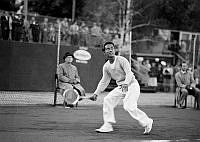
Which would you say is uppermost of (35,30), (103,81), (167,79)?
(35,30)

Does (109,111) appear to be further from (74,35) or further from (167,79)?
(167,79)

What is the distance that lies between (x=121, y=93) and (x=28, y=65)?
10107mm

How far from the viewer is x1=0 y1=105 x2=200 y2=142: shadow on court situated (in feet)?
26.8

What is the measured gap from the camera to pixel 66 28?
65.8 feet

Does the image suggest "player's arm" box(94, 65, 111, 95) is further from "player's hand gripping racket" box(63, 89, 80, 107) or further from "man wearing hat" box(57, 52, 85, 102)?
"man wearing hat" box(57, 52, 85, 102)

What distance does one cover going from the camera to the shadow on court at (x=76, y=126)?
8.16m

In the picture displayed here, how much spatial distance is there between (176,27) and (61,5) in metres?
10.7

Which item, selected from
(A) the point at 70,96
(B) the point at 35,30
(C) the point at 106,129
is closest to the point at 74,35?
(B) the point at 35,30

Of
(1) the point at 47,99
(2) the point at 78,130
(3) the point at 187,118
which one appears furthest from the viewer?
(1) the point at 47,99

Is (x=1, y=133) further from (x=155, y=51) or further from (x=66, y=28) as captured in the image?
(x=155, y=51)

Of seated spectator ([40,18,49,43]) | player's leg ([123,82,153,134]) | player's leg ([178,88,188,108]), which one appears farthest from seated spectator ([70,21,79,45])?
player's leg ([123,82,153,134])

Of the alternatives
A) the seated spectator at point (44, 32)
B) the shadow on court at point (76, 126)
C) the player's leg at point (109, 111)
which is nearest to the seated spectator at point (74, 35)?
the seated spectator at point (44, 32)

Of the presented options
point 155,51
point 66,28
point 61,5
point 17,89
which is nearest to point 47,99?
point 17,89

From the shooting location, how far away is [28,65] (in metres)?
18.8
